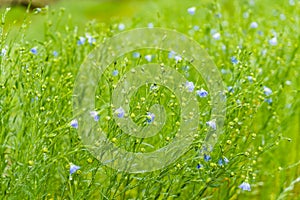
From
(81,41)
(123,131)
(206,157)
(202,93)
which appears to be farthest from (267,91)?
(81,41)

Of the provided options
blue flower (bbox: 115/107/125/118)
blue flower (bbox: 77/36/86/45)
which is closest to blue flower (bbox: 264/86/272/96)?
blue flower (bbox: 115/107/125/118)

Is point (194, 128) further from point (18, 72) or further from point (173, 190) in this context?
point (18, 72)

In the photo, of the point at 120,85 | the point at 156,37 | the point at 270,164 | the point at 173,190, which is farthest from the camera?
the point at 156,37

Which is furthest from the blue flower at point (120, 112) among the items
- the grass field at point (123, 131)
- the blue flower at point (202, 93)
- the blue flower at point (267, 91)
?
the blue flower at point (267, 91)

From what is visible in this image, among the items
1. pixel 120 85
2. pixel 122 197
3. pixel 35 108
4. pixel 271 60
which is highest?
pixel 271 60

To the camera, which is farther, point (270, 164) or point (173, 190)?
point (270, 164)

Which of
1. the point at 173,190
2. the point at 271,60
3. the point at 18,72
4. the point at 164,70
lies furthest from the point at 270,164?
the point at 18,72

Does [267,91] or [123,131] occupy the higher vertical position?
[267,91]

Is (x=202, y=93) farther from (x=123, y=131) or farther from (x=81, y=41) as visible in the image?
(x=81, y=41)

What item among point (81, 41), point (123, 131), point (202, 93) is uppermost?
point (81, 41)

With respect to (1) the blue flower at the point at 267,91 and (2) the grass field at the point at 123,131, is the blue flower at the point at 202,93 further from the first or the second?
(1) the blue flower at the point at 267,91

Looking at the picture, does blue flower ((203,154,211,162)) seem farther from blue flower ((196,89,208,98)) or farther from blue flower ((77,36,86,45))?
blue flower ((77,36,86,45))
